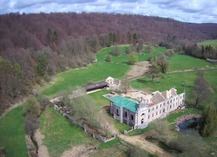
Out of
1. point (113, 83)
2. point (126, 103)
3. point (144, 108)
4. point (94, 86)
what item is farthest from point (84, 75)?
point (144, 108)

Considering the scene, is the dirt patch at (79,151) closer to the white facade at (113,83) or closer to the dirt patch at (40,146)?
the dirt patch at (40,146)

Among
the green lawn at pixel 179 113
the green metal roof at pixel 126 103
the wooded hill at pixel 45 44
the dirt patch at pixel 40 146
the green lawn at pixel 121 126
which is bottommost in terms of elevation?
the dirt patch at pixel 40 146

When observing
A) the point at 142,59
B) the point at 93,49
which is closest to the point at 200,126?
the point at 142,59

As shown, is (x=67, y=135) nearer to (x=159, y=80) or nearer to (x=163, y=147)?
(x=163, y=147)

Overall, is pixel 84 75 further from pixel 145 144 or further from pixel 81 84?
pixel 145 144

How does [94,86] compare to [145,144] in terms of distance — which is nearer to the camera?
[145,144]

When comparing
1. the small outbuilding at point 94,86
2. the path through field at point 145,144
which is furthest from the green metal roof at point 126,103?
the small outbuilding at point 94,86
